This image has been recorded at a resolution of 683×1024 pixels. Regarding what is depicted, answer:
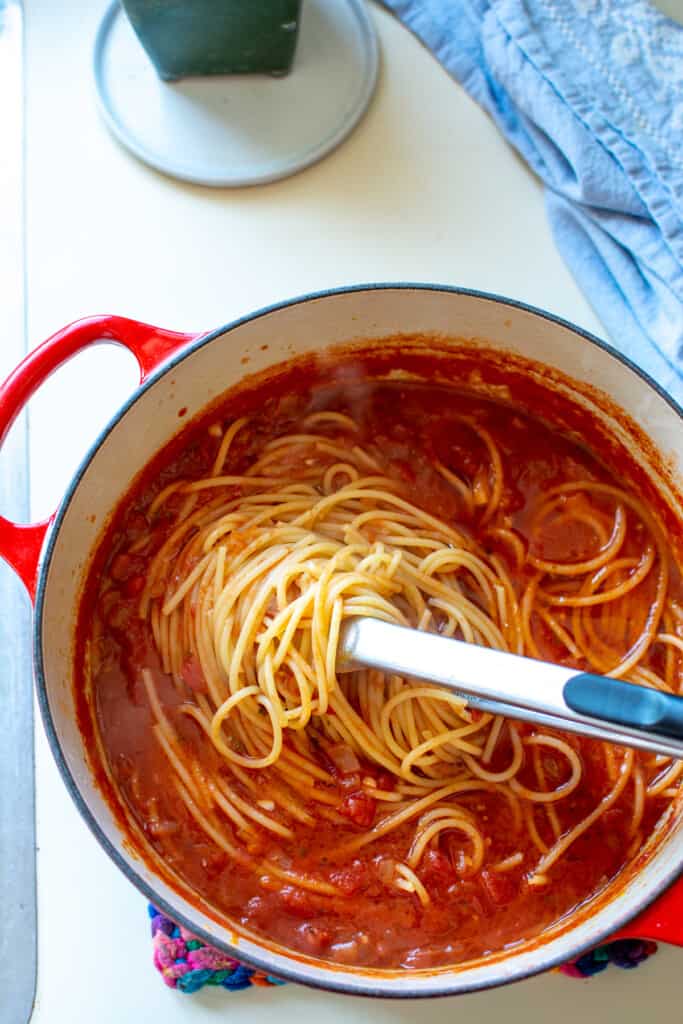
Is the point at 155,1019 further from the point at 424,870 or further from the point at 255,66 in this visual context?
the point at 255,66

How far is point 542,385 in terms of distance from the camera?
2.12 metres

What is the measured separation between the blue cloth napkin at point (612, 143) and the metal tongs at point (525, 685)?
84 cm

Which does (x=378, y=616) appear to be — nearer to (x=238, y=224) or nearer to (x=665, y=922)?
(x=665, y=922)

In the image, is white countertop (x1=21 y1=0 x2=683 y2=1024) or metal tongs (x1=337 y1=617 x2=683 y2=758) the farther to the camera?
white countertop (x1=21 y1=0 x2=683 y2=1024)

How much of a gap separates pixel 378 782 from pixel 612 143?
1.36 m

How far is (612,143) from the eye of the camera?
2.31 metres

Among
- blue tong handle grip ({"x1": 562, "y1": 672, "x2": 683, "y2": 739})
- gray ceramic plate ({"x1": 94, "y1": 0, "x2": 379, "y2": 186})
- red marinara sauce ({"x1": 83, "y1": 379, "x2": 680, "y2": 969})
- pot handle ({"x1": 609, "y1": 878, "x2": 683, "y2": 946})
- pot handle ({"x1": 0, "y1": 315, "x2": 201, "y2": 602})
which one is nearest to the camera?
blue tong handle grip ({"x1": 562, "y1": 672, "x2": 683, "y2": 739})

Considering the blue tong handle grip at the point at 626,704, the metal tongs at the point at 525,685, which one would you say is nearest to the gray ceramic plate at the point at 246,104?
the metal tongs at the point at 525,685

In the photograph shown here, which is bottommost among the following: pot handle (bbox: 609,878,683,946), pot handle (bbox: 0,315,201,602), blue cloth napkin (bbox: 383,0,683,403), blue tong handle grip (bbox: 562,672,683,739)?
pot handle (bbox: 609,878,683,946)

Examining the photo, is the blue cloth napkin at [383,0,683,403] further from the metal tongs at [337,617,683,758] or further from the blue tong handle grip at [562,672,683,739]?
the blue tong handle grip at [562,672,683,739]

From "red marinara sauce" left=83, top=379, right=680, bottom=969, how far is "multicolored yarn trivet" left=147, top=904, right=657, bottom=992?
10cm

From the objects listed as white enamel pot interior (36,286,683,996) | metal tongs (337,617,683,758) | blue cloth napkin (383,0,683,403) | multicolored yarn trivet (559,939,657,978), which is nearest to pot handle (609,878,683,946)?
white enamel pot interior (36,286,683,996)

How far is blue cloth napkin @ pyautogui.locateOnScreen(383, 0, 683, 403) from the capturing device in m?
2.27

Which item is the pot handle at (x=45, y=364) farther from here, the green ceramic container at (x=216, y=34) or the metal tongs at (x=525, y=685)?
the green ceramic container at (x=216, y=34)
